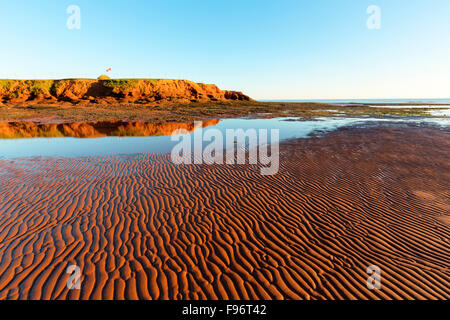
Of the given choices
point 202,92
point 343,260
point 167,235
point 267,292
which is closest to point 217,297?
point 267,292

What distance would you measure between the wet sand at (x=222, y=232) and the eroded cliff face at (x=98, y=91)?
2036 inches

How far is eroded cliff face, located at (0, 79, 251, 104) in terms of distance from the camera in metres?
51.6

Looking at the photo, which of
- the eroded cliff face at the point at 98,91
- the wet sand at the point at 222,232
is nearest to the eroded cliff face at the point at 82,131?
the wet sand at the point at 222,232

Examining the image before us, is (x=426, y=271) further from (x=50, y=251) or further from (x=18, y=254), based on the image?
(x=18, y=254)

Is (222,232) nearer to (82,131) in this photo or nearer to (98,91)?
(82,131)

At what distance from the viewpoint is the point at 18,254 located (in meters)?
4.40

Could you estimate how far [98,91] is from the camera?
2222 inches

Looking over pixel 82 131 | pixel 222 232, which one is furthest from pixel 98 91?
pixel 222 232

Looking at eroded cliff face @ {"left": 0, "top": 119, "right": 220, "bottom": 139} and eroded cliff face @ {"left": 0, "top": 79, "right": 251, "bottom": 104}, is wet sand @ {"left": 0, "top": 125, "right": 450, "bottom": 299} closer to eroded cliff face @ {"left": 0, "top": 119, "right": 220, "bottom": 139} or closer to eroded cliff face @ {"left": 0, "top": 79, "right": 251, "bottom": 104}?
eroded cliff face @ {"left": 0, "top": 119, "right": 220, "bottom": 139}

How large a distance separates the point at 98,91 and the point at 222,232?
65.5 metres

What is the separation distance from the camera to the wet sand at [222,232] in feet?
12.4

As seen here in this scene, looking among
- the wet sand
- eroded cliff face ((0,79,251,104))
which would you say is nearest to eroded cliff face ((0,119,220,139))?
the wet sand

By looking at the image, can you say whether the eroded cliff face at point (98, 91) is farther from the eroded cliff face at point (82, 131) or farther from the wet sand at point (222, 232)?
the wet sand at point (222, 232)

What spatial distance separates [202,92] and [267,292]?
69752mm
